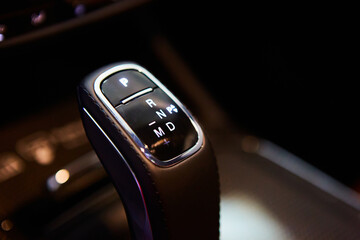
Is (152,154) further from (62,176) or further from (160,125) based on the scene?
(62,176)

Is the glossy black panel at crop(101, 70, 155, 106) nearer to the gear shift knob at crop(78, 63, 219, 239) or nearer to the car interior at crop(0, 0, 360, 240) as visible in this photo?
the gear shift knob at crop(78, 63, 219, 239)

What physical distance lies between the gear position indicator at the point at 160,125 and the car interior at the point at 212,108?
0.18 meters

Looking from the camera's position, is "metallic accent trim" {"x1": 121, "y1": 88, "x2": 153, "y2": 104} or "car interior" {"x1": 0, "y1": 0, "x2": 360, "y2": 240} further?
"car interior" {"x1": 0, "y1": 0, "x2": 360, "y2": 240}

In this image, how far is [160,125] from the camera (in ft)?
1.16

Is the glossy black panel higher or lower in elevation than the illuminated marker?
higher

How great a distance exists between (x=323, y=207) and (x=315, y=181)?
7 cm

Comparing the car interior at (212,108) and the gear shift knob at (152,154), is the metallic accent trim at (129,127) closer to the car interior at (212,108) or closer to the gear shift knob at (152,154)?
the gear shift knob at (152,154)

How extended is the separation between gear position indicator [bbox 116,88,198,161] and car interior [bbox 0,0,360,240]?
184 mm

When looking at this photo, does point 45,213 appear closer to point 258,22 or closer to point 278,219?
point 278,219

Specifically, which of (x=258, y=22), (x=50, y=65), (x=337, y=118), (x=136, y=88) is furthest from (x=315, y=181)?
(x=50, y=65)

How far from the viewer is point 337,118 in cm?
81

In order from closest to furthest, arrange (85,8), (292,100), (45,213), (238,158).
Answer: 1. (85,8)
2. (45,213)
3. (238,158)
4. (292,100)

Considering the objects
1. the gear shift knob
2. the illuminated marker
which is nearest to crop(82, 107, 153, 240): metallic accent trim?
the gear shift knob

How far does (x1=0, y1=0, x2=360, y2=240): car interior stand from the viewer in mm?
564
